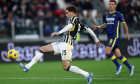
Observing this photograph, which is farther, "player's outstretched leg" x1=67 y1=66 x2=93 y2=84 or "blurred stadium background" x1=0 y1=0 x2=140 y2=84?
"blurred stadium background" x1=0 y1=0 x2=140 y2=84

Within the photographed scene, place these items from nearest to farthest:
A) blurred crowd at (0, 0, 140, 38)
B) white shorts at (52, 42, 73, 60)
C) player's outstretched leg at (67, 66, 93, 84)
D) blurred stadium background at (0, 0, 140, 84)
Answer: player's outstretched leg at (67, 66, 93, 84), white shorts at (52, 42, 73, 60), blurred stadium background at (0, 0, 140, 84), blurred crowd at (0, 0, 140, 38)

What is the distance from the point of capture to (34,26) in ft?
53.5

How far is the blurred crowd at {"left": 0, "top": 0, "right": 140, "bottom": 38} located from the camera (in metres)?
16.0

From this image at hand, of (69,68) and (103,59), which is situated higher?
(69,68)

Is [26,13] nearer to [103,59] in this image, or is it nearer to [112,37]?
[103,59]

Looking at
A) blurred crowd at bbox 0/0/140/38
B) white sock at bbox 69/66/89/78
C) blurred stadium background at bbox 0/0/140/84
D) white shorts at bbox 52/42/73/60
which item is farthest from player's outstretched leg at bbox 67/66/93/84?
blurred crowd at bbox 0/0/140/38

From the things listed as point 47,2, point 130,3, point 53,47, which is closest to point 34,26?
point 47,2

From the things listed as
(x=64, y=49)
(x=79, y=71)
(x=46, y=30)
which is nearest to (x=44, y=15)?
(x=46, y=30)

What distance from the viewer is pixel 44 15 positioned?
56.5ft

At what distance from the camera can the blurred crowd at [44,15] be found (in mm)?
16031

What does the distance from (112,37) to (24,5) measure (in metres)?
7.79

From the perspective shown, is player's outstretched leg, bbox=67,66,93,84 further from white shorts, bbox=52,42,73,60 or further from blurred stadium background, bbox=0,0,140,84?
blurred stadium background, bbox=0,0,140,84

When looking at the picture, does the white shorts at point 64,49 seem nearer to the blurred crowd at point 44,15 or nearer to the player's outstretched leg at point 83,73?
the player's outstretched leg at point 83,73

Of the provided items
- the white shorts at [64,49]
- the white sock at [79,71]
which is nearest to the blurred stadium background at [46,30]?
the white shorts at [64,49]
